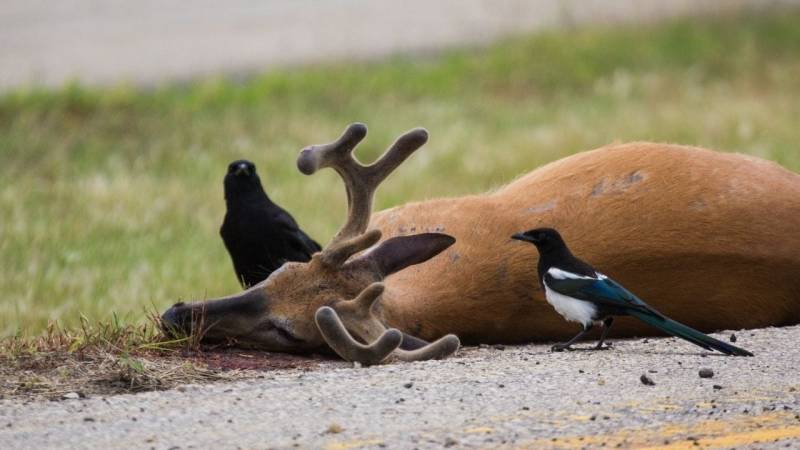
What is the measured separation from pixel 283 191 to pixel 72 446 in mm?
8047

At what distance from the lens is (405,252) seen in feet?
23.9

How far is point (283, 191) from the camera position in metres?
13.1

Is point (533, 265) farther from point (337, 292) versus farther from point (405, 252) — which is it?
point (337, 292)

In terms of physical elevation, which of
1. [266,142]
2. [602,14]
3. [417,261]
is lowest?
[417,261]

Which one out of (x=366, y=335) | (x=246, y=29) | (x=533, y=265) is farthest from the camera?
(x=246, y=29)

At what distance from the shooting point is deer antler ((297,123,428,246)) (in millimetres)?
7246

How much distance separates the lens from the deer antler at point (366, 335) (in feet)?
21.8

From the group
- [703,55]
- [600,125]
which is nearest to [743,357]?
[600,125]

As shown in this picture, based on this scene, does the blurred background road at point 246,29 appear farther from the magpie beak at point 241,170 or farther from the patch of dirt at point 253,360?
the patch of dirt at point 253,360

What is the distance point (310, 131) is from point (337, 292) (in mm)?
7907

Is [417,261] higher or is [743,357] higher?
[417,261]

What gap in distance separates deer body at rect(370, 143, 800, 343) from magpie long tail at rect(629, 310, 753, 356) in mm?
727

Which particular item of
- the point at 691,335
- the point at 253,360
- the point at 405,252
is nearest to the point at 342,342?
the point at 253,360

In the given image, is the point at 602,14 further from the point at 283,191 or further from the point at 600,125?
the point at 283,191
